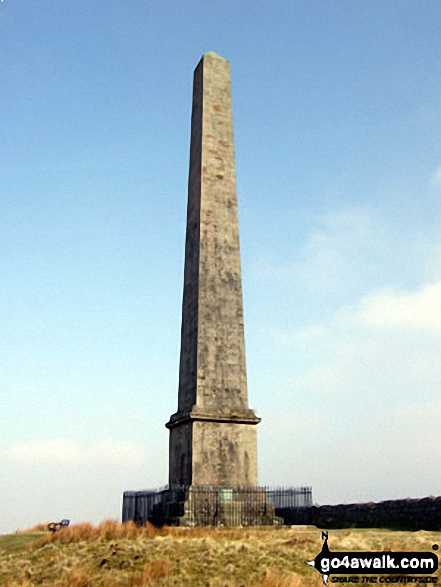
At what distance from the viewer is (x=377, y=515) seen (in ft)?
70.7

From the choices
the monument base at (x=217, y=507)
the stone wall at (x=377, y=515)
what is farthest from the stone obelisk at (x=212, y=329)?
the stone wall at (x=377, y=515)

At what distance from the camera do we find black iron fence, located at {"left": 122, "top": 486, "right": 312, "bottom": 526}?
1780 cm

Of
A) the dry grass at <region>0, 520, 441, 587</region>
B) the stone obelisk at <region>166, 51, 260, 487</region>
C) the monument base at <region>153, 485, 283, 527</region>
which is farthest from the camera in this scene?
the stone obelisk at <region>166, 51, 260, 487</region>

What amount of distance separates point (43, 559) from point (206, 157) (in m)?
13.4

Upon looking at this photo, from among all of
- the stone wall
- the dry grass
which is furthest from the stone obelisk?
the dry grass

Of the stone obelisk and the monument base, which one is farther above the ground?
the stone obelisk

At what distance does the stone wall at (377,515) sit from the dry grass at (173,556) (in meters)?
2.39

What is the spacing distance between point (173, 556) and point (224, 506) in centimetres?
539

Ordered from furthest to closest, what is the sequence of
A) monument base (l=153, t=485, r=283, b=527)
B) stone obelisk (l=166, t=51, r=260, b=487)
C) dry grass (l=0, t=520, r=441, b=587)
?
1. stone obelisk (l=166, t=51, r=260, b=487)
2. monument base (l=153, t=485, r=283, b=527)
3. dry grass (l=0, t=520, r=441, b=587)

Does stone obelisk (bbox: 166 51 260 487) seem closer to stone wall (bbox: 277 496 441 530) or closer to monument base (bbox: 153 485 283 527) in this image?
monument base (bbox: 153 485 283 527)

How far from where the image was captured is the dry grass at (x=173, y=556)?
11.9 meters

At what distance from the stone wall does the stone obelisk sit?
74.4 inches

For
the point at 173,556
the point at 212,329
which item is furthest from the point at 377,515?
the point at 173,556

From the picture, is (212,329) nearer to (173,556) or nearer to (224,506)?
(224,506)
